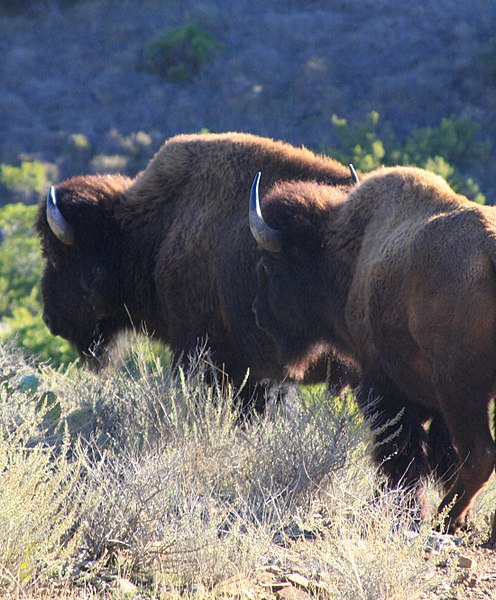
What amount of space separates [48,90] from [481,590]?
26.4 meters

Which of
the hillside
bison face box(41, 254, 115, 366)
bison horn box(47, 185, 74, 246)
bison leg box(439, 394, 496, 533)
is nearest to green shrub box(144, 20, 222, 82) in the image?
the hillside

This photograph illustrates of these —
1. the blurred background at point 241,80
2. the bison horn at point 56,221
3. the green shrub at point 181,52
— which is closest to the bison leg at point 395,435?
the bison horn at point 56,221

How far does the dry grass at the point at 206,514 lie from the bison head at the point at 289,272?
485 mm

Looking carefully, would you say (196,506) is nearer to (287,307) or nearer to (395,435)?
(395,435)

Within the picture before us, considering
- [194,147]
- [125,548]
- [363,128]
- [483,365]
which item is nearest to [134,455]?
[125,548]

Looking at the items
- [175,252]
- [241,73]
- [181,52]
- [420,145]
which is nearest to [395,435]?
[175,252]

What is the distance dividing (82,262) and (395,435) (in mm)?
3436

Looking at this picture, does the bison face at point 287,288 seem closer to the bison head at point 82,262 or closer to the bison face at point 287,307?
the bison face at point 287,307

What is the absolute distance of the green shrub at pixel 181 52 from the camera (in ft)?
94.3

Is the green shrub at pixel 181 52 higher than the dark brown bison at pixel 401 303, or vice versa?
the dark brown bison at pixel 401 303

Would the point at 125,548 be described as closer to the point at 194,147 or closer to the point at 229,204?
the point at 229,204

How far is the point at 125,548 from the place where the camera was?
4.41m

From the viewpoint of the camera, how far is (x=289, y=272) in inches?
246

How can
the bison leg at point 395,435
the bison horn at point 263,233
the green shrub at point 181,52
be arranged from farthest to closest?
the green shrub at point 181,52, the bison horn at point 263,233, the bison leg at point 395,435
